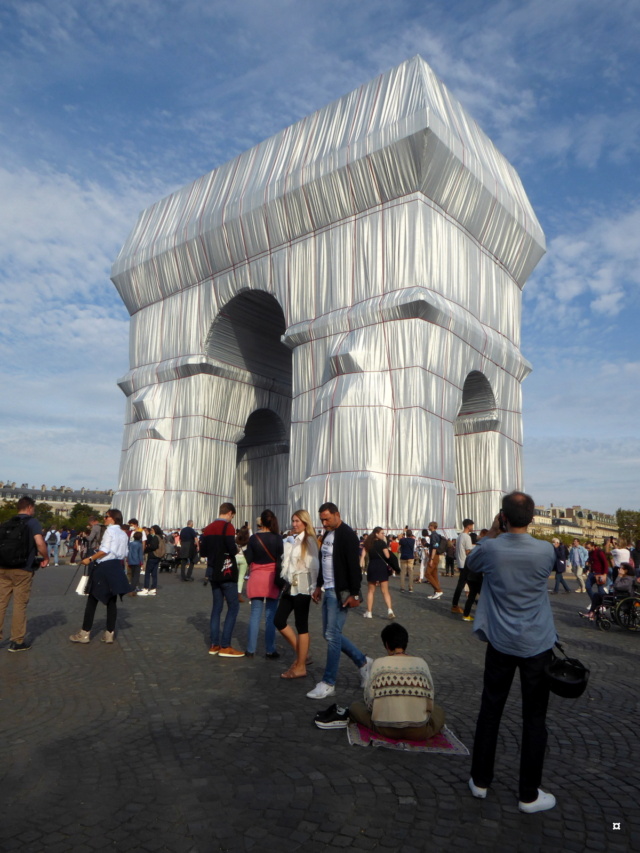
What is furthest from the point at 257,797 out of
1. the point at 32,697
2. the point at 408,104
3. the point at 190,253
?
the point at 190,253

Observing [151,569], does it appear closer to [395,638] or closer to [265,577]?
[265,577]

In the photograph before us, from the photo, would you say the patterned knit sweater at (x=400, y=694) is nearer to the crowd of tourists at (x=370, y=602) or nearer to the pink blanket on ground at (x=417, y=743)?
the crowd of tourists at (x=370, y=602)

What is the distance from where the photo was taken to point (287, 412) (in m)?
34.2

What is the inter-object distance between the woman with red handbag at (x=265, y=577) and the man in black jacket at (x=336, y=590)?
116 centimetres

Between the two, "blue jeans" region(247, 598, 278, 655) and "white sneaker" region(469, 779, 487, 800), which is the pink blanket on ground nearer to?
"white sneaker" region(469, 779, 487, 800)

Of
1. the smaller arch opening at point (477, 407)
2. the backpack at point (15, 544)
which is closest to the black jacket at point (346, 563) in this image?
the backpack at point (15, 544)

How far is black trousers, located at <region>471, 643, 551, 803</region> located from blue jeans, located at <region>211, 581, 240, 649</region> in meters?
3.93

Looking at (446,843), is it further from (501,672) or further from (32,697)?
(32,697)

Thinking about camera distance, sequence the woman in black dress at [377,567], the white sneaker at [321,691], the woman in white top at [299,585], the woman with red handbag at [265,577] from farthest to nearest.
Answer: the woman in black dress at [377,567] → the woman with red handbag at [265,577] → the woman in white top at [299,585] → the white sneaker at [321,691]

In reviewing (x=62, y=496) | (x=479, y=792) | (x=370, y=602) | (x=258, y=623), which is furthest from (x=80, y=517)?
(x=479, y=792)

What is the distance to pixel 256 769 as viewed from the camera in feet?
12.6

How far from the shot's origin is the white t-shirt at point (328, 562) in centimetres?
575

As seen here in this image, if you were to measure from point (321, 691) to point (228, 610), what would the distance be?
79.9 inches

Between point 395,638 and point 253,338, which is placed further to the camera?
point 253,338
